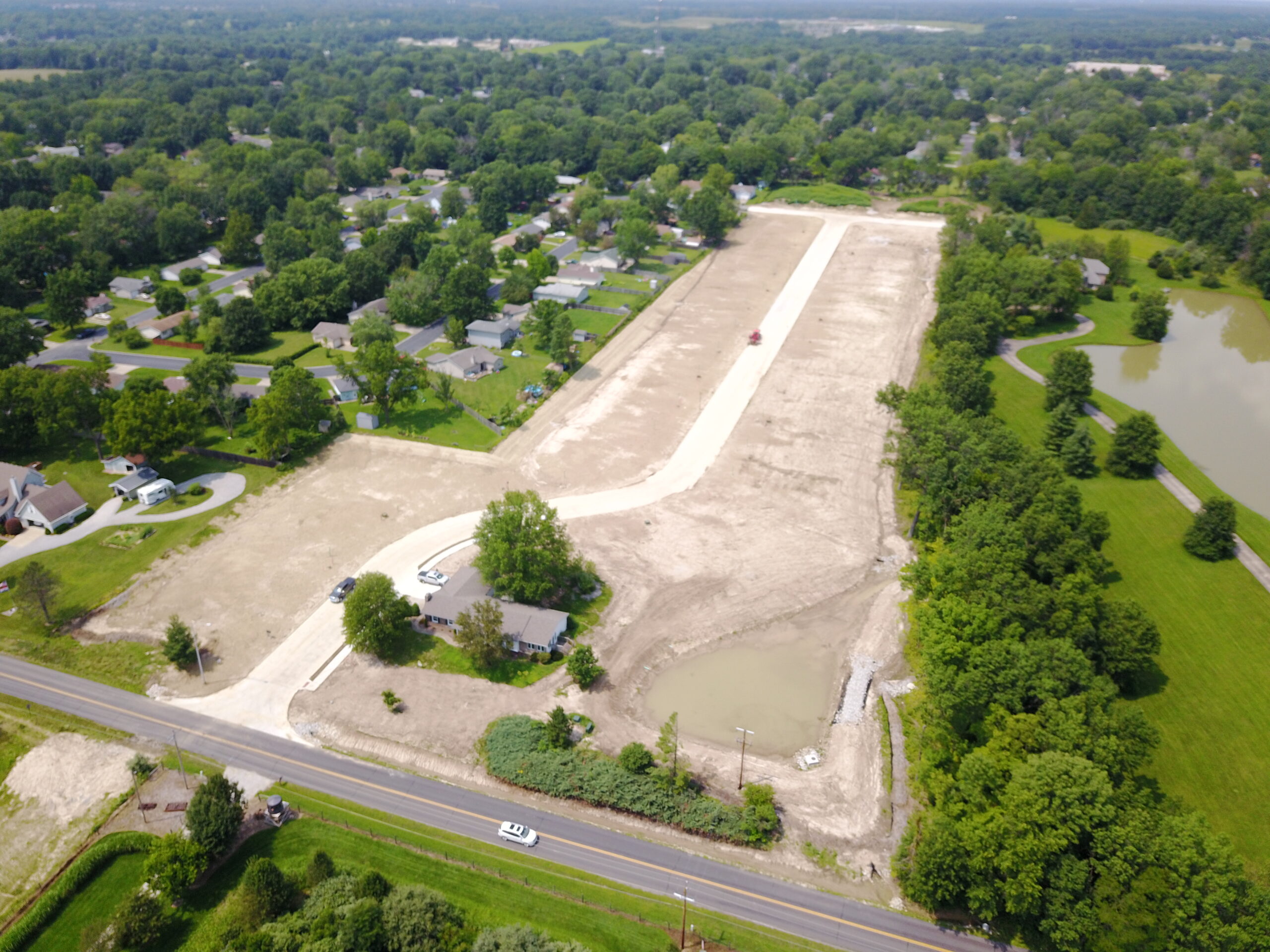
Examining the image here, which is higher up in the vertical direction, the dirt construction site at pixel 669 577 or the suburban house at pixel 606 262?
the suburban house at pixel 606 262

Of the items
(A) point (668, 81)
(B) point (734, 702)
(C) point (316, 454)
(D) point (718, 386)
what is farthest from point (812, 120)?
(B) point (734, 702)

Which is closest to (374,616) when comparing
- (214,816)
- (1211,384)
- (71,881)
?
(214,816)

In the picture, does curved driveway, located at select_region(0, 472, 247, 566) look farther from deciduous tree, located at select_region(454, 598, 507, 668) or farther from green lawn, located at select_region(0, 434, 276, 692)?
deciduous tree, located at select_region(454, 598, 507, 668)

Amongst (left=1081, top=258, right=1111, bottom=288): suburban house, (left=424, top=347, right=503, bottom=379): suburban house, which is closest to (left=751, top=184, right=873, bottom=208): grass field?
(left=1081, top=258, right=1111, bottom=288): suburban house

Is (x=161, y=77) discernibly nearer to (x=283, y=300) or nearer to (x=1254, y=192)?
(x=283, y=300)

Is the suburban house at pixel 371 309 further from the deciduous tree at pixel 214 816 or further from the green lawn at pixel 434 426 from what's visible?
the deciduous tree at pixel 214 816

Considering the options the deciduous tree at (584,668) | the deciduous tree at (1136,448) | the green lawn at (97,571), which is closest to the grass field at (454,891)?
the deciduous tree at (584,668)
